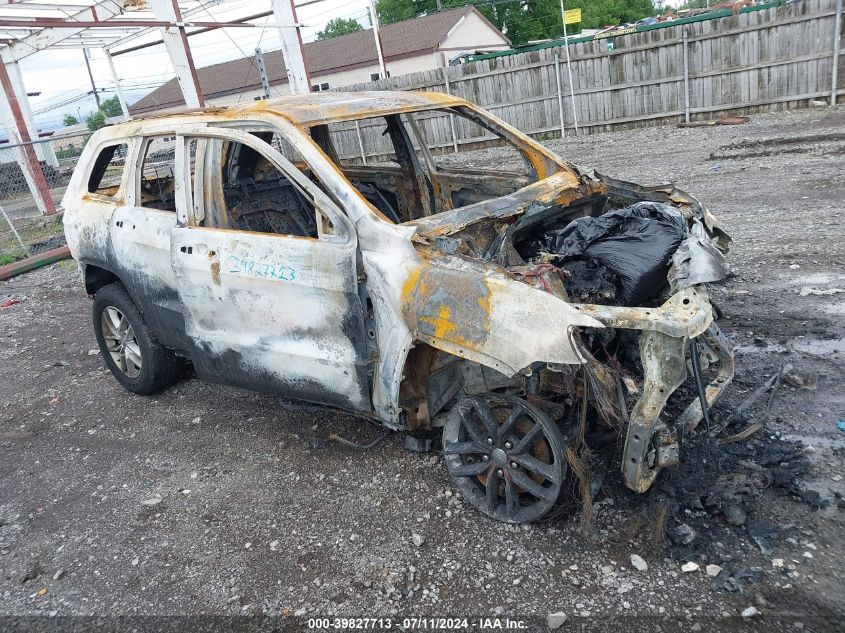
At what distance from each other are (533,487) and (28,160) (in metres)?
15.6

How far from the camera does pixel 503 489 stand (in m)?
3.37

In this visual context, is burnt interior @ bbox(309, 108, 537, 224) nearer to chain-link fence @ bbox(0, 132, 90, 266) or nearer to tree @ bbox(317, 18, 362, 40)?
chain-link fence @ bbox(0, 132, 90, 266)

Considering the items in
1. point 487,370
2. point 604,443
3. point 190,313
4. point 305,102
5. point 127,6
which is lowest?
point 604,443

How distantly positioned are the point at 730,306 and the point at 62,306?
7.43 meters

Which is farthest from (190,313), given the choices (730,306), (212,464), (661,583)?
(730,306)

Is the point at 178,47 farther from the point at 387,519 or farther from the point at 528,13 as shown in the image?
the point at 528,13

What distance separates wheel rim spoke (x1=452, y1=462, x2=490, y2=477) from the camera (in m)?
3.33

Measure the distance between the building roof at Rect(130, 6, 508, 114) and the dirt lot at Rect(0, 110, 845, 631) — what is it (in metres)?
27.9

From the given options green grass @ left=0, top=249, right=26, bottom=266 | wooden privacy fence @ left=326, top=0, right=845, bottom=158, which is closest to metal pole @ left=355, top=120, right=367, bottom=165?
wooden privacy fence @ left=326, top=0, right=845, bottom=158

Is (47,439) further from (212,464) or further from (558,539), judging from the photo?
(558,539)

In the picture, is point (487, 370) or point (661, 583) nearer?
point (661, 583)

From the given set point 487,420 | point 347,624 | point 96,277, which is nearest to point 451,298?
point 487,420

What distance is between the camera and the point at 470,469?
338 centimetres

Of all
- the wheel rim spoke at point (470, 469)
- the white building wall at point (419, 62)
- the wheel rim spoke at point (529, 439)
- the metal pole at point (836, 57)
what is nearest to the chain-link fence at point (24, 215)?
the wheel rim spoke at point (470, 469)
